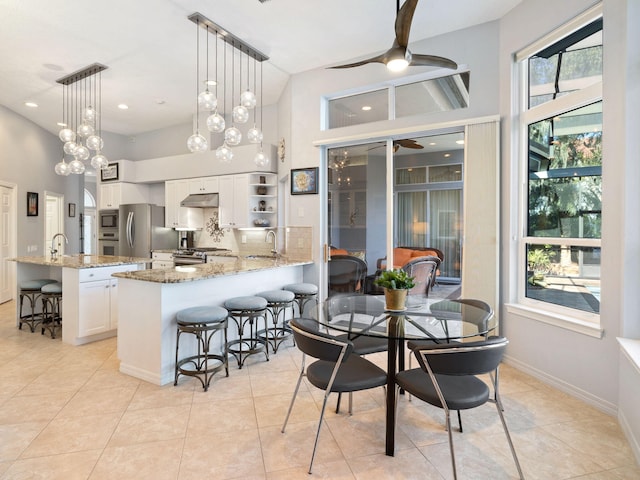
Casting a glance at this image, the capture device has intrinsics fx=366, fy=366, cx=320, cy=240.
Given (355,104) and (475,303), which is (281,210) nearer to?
(355,104)

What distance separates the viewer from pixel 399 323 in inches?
90.0

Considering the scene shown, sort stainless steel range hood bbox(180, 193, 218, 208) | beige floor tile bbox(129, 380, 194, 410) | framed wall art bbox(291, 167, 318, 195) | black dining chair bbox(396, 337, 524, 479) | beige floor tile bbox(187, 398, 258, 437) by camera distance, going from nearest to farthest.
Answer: black dining chair bbox(396, 337, 524, 479) < beige floor tile bbox(187, 398, 258, 437) < beige floor tile bbox(129, 380, 194, 410) < framed wall art bbox(291, 167, 318, 195) < stainless steel range hood bbox(180, 193, 218, 208)

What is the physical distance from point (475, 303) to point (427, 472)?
1329mm

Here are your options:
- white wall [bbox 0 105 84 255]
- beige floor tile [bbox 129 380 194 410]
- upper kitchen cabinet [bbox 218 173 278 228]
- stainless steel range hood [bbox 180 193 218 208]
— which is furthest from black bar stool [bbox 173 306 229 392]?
white wall [bbox 0 105 84 255]

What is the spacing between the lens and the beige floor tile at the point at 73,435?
2.11m

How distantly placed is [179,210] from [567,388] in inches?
241

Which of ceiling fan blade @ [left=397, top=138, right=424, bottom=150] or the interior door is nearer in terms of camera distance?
ceiling fan blade @ [left=397, top=138, right=424, bottom=150]

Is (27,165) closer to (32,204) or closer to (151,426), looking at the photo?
(32,204)

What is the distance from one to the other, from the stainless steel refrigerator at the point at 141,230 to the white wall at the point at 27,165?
1.59 metres

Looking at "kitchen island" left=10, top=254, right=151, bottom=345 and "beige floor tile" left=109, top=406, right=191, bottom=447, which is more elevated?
"kitchen island" left=10, top=254, right=151, bottom=345


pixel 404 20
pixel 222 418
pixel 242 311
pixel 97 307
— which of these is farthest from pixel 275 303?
pixel 404 20

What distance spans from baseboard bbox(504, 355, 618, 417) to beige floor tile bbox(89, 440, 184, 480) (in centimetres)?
284

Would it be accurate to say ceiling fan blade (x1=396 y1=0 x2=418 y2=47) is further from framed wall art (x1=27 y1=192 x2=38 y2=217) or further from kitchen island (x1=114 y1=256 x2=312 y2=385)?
framed wall art (x1=27 y1=192 x2=38 y2=217)

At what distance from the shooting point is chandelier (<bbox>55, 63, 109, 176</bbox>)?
4193mm
